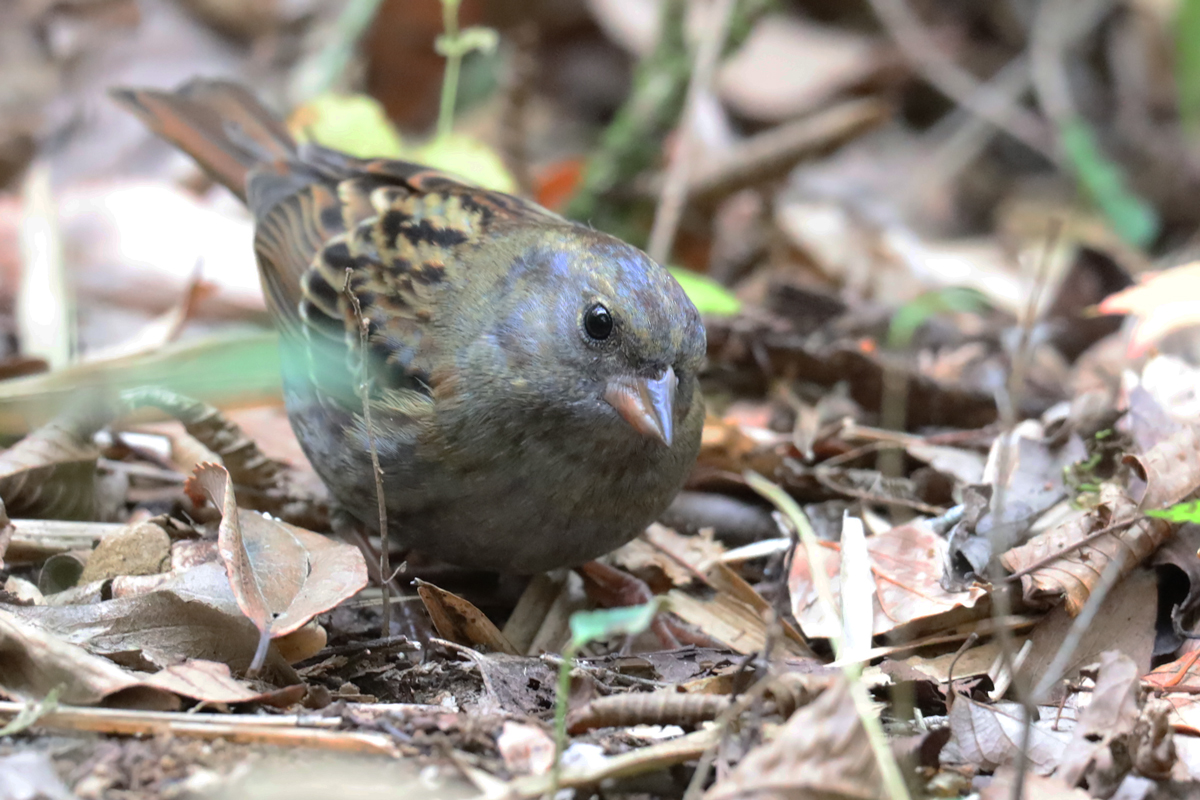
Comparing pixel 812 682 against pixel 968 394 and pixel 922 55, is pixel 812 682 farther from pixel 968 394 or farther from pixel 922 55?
pixel 922 55

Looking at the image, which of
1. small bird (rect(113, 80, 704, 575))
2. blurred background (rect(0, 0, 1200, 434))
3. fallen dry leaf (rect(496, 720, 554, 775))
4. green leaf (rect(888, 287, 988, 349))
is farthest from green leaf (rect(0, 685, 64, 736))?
green leaf (rect(888, 287, 988, 349))

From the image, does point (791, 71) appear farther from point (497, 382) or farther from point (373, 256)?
point (497, 382)

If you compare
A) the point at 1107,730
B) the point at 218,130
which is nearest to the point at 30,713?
the point at 1107,730

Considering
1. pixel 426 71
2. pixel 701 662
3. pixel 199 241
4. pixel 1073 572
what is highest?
pixel 426 71

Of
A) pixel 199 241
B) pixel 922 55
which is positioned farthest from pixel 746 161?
pixel 199 241

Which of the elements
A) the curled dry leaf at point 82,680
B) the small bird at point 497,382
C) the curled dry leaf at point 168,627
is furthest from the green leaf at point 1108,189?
the curled dry leaf at point 82,680

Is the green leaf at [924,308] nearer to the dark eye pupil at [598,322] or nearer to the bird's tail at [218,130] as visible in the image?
the dark eye pupil at [598,322]
